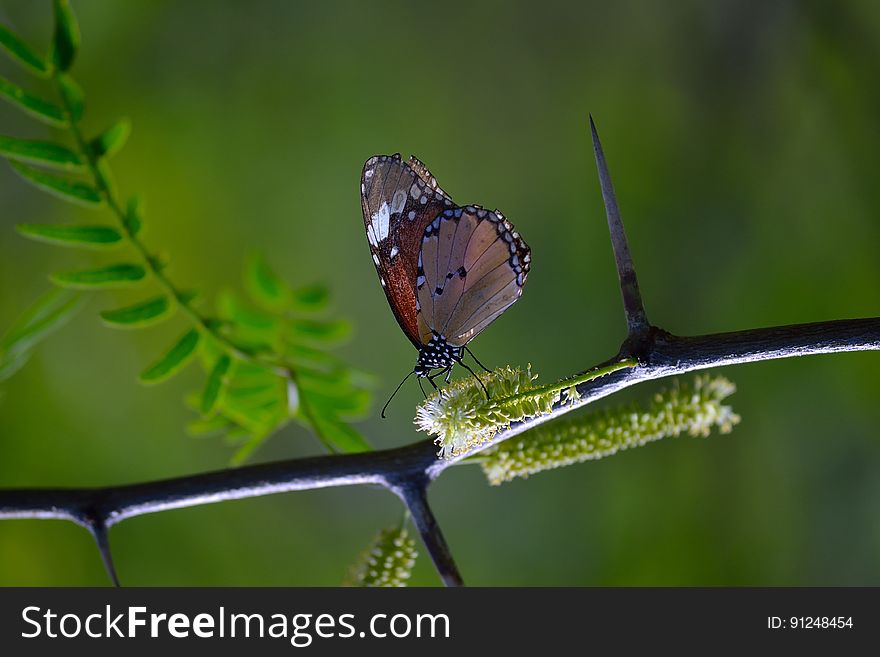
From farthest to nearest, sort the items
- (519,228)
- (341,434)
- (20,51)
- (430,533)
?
(519,228)
(341,434)
(20,51)
(430,533)

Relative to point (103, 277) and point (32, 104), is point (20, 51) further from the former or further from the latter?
point (103, 277)

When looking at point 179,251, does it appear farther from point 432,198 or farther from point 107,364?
point 432,198

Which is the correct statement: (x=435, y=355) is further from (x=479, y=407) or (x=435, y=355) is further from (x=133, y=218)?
(x=133, y=218)

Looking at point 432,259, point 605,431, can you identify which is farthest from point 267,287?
point 605,431

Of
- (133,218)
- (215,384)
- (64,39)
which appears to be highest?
(64,39)

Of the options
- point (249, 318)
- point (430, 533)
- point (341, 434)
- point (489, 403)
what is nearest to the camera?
point (489, 403)

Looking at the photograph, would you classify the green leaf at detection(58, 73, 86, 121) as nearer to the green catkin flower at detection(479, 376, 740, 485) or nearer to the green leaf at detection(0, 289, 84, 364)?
the green leaf at detection(0, 289, 84, 364)

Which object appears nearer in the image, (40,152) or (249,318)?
(40,152)

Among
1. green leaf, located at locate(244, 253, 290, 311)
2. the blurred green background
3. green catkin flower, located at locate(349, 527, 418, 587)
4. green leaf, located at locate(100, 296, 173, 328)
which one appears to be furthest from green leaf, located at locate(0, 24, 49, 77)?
the blurred green background

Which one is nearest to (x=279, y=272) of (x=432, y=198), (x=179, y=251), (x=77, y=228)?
(x=179, y=251)

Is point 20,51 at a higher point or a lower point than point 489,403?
higher
